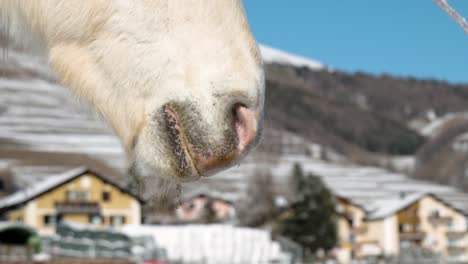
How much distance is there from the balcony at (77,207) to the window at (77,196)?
227mm

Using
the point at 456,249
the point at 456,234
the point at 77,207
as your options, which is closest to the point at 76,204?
the point at 77,207

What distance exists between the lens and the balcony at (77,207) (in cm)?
4534

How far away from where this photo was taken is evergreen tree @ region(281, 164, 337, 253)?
5534 cm

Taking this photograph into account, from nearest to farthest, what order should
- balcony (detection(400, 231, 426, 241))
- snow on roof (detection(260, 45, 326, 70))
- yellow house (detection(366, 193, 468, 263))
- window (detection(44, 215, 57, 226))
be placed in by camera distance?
window (detection(44, 215, 57, 226)) → yellow house (detection(366, 193, 468, 263)) → balcony (detection(400, 231, 426, 241)) → snow on roof (detection(260, 45, 326, 70))

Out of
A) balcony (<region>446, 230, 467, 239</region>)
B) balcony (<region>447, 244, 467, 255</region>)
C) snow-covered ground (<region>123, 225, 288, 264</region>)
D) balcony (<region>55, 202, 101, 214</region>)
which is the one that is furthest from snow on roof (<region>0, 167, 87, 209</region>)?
balcony (<region>446, 230, 467, 239</region>)

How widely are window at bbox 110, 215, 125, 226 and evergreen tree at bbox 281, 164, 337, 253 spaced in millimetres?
13590

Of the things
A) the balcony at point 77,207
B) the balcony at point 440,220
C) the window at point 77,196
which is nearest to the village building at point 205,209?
the balcony at point 77,207

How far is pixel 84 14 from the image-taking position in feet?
3.73

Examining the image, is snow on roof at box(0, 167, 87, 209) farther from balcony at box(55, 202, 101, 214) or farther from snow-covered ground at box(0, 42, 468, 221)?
snow-covered ground at box(0, 42, 468, 221)

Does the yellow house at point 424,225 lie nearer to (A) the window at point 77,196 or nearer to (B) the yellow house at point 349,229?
(B) the yellow house at point 349,229

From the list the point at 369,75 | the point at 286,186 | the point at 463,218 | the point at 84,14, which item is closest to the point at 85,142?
the point at 286,186

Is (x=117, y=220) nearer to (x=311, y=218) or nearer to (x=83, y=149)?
(x=311, y=218)

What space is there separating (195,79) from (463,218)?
62516 millimetres

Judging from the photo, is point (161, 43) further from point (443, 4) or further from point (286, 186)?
point (286, 186)
